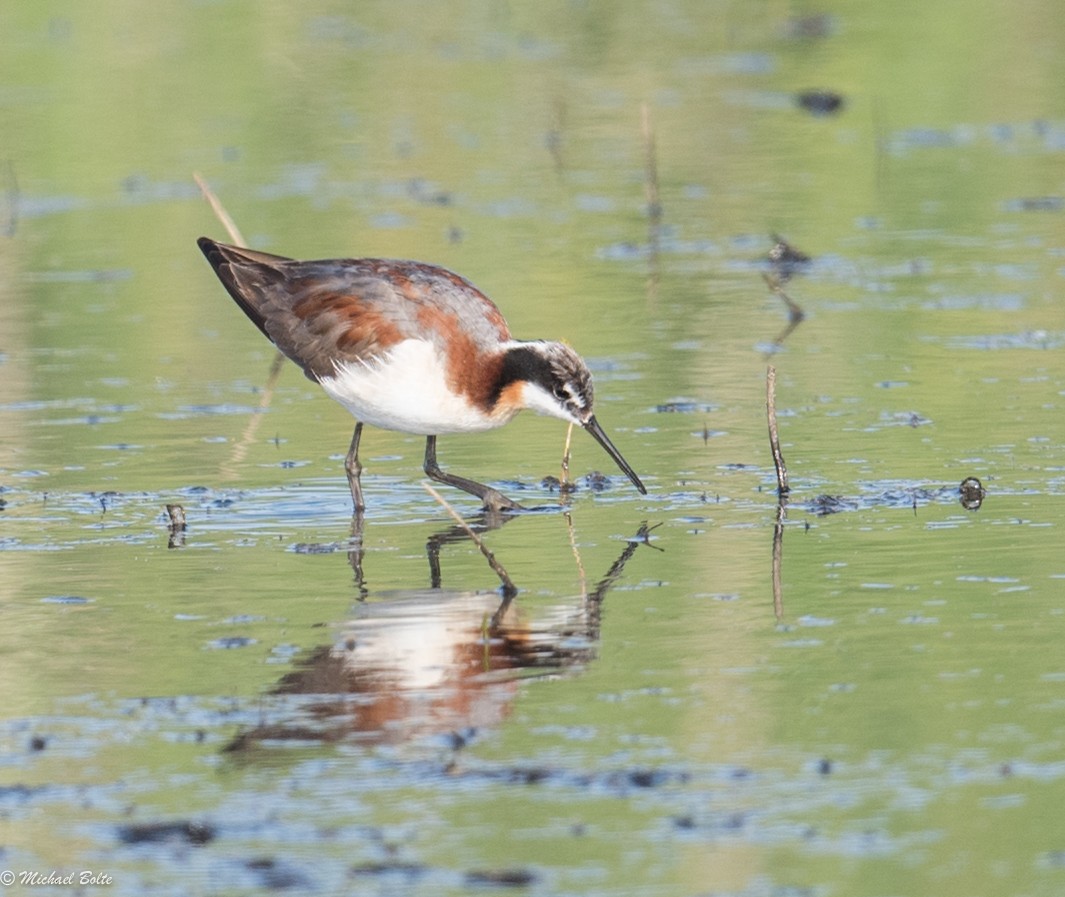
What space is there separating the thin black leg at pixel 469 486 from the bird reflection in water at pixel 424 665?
1243mm

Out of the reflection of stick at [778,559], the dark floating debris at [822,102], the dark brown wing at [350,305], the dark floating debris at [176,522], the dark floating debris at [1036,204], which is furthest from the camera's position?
the dark floating debris at [822,102]

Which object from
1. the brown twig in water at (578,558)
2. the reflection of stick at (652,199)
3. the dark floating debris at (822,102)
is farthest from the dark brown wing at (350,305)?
the dark floating debris at (822,102)

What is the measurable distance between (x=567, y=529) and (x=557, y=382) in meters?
0.72

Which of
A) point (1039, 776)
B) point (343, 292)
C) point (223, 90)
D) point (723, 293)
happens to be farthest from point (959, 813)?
point (223, 90)

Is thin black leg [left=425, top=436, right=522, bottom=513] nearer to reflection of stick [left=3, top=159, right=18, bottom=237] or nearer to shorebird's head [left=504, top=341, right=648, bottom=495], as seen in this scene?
shorebird's head [left=504, top=341, right=648, bottom=495]

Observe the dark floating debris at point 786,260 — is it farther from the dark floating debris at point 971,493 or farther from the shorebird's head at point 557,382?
the dark floating debris at point 971,493

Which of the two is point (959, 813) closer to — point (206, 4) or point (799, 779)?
point (799, 779)

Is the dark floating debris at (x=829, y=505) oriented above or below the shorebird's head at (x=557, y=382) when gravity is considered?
below

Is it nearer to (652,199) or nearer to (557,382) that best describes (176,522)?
(557,382)

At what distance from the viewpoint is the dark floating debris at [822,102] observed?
21.4 metres

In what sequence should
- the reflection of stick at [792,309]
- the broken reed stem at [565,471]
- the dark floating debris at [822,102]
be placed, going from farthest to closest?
the dark floating debris at [822,102] → the reflection of stick at [792,309] → the broken reed stem at [565,471]

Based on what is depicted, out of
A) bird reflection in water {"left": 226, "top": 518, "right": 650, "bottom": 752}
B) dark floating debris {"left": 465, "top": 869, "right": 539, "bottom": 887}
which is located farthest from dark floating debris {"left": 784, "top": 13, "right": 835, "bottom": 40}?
dark floating debris {"left": 465, "top": 869, "right": 539, "bottom": 887}

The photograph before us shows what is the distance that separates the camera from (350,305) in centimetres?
1032

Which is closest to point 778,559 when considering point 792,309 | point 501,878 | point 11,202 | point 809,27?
point 501,878
